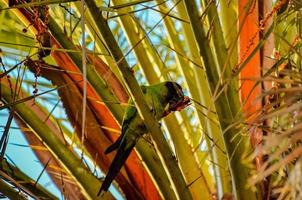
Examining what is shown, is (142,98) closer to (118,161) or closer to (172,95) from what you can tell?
(118,161)

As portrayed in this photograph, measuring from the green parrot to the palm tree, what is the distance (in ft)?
0.10

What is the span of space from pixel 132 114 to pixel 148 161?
230mm

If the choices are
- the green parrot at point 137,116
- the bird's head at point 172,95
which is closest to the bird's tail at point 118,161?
the green parrot at point 137,116

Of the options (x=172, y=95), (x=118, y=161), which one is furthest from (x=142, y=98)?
(x=172, y=95)

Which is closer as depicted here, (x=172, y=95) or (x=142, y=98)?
(x=142, y=98)

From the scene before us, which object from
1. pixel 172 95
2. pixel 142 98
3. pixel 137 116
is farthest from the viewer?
pixel 172 95

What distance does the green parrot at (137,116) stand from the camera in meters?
1.56

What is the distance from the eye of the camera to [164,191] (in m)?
1.44

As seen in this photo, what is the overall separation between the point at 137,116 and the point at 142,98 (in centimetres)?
56

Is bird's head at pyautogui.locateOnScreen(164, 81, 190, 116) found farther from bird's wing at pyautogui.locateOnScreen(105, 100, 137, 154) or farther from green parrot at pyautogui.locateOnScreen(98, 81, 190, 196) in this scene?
bird's wing at pyautogui.locateOnScreen(105, 100, 137, 154)

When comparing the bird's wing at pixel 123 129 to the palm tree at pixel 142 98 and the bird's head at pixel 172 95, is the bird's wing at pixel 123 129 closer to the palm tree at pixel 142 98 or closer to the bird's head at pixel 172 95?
the palm tree at pixel 142 98

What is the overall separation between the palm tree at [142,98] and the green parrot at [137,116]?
30mm

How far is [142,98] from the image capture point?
1.17 m

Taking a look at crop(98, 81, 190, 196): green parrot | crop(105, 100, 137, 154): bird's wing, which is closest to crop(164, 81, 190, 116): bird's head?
crop(98, 81, 190, 196): green parrot
